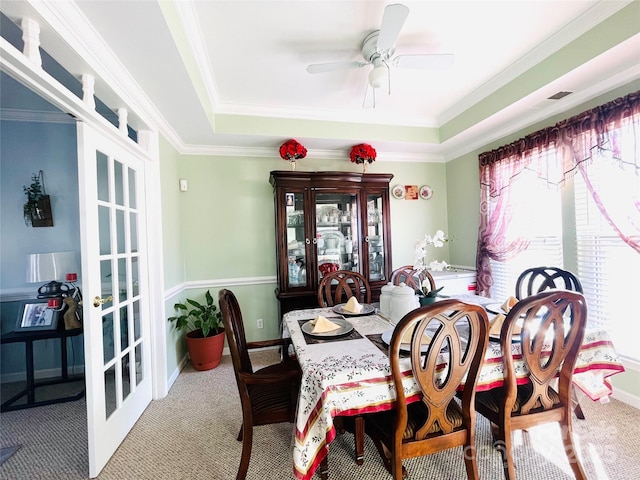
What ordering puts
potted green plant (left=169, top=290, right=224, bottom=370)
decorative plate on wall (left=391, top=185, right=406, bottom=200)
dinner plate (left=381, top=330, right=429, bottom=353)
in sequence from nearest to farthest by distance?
1. dinner plate (left=381, top=330, right=429, bottom=353)
2. potted green plant (left=169, top=290, right=224, bottom=370)
3. decorative plate on wall (left=391, top=185, right=406, bottom=200)

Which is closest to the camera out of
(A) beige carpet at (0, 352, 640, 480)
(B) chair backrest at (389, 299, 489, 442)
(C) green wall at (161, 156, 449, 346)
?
(B) chair backrest at (389, 299, 489, 442)

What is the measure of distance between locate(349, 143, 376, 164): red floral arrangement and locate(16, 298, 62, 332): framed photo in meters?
3.06

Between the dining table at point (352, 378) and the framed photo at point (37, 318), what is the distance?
2.10m

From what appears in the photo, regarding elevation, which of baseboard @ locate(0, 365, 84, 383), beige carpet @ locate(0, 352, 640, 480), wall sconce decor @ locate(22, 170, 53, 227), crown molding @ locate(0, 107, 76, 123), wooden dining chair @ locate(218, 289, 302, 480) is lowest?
beige carpet @ locate(0, 352, 640, 480)

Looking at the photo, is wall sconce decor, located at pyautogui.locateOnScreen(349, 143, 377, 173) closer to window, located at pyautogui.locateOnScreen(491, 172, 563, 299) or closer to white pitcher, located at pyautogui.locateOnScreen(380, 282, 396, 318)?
window, located at pyautogui.locateOnScreen(491, 172, 563, 299)

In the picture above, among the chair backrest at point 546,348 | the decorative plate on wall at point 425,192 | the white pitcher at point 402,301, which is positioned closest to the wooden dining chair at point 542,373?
the chair backrest at point 546,348

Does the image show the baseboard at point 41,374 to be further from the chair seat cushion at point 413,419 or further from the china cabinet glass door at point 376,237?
the china cabinet glass door at point 376,237

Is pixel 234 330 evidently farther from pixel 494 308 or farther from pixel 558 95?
pixel 558 95

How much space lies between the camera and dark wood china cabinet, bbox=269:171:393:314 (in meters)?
2.95

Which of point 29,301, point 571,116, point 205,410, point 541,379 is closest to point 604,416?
point 541,379

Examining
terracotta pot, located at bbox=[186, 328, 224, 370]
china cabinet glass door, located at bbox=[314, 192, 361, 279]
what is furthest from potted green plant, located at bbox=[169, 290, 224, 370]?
china cabinet glass door, located at bbox=[314, 192, 361, 279]

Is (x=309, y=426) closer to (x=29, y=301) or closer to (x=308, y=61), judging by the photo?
(x=308, y=61)

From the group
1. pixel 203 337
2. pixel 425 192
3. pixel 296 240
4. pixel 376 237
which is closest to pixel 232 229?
pixel 296 240

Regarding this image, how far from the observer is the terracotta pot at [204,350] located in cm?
267
